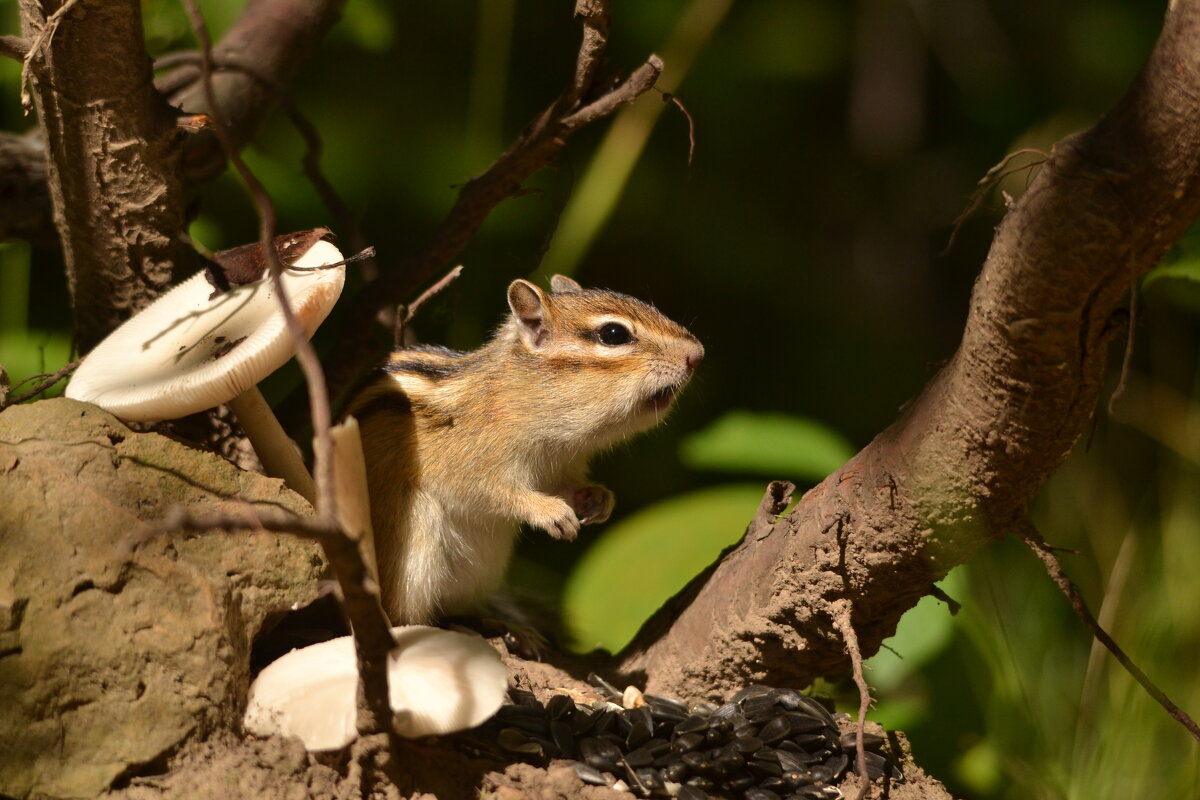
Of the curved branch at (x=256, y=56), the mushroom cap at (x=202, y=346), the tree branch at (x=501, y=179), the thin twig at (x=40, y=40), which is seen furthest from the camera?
the curved branch at (x=256, y=56)

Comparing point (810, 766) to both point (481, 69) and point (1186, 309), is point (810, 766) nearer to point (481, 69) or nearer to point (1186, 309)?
point (1186, 309)

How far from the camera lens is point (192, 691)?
1.62 m

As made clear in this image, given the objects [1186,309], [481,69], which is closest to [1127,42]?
[1186,309]

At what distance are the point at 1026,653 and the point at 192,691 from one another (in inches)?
72.9

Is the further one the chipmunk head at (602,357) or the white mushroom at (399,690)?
the chipmunk head at (602,357)

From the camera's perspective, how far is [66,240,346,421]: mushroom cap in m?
1.83

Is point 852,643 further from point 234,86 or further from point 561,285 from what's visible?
point 234,86

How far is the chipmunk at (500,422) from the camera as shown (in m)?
2.43

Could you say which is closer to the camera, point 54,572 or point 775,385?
point 54,572

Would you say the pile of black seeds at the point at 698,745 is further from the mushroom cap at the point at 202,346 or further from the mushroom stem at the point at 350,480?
the mushroom cap at the point at 202,346

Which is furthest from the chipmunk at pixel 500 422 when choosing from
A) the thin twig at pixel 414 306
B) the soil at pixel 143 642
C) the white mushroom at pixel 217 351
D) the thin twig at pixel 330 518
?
the thin twig at pixel 330 518

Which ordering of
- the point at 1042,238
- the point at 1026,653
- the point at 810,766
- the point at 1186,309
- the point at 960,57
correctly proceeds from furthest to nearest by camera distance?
the point at 960,57 < the point at 1186,309 < the point at 1026,653 < the point at 810,766 < the point at 1042,238

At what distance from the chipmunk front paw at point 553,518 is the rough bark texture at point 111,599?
67 cm

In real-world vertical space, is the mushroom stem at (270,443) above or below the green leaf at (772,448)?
above
